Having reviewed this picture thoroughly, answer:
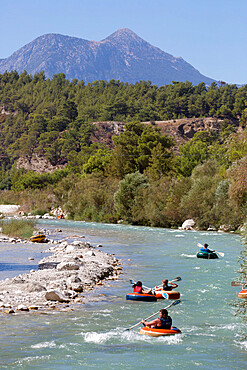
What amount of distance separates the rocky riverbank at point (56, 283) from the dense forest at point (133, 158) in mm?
8800

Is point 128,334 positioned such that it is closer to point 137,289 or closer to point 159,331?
point 159,331

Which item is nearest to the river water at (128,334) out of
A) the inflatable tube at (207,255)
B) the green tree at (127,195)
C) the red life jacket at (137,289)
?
the red life jacket at (137,289)

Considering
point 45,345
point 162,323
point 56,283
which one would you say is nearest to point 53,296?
point 56,283

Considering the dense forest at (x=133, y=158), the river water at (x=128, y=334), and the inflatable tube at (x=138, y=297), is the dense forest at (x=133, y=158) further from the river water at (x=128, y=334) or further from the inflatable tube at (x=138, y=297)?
the inflatable tube at (x=138, y=297)

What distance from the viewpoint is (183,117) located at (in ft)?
554

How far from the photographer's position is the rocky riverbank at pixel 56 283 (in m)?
18.9

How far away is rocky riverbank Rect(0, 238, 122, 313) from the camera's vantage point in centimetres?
1886

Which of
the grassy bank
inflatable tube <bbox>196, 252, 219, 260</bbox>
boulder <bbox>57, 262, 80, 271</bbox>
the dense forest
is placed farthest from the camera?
the dense forest

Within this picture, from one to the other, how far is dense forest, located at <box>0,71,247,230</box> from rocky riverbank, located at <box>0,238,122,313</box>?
28.9ft

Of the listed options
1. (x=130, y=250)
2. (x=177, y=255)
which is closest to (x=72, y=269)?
(x=177, y=255)

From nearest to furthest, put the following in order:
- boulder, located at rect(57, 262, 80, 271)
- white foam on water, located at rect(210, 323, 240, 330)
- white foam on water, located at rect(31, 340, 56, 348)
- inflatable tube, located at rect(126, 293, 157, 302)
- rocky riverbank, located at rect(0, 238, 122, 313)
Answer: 1. white foam on water, located at rect(31, 340, 56, 348)
2. white foam on water, located at rect(210, 323, 240, 330)
3. rocky riverbank, located at rect(0, 238, 122, 313)
4. inflatable tube, located at rect(126, 293, 157, 302)
5. boulder, located at rect(57, 262, 80, 271)

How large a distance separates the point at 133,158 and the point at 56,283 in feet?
233

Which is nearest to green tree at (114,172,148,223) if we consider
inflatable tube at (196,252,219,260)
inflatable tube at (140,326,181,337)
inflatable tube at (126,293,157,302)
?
→ inflatable tube at (196,252,219,260)

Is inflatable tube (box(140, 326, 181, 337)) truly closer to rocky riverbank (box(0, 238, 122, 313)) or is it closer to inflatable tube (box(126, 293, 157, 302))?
rocky riverbank (box(0, 238, 122, 313))
